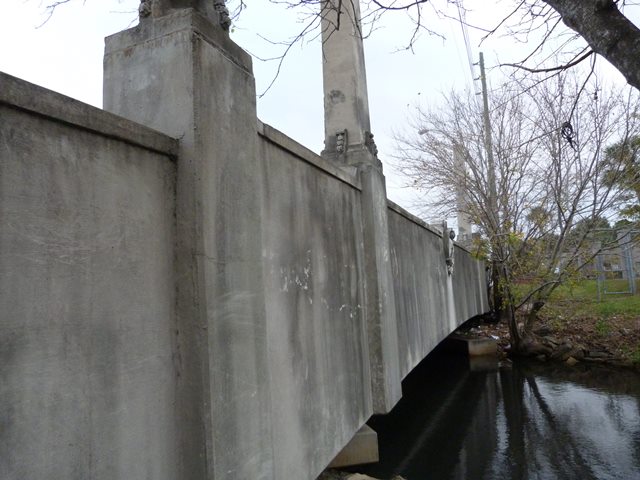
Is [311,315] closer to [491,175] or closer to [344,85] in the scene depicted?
[344,85]

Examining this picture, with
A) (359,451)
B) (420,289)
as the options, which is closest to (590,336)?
(420,289)

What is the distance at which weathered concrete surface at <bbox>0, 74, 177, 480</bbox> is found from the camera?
67.2 inches

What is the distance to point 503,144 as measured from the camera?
1409cm

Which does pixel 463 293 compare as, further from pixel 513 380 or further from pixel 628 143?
pixel 628 143

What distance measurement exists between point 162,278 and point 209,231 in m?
0.31

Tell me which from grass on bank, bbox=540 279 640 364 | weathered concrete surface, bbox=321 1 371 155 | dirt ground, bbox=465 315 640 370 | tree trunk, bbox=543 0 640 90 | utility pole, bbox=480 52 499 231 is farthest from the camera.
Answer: utility pole, bbox=480 52 499 231

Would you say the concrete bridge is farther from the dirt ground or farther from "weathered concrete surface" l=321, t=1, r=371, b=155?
the dirt ground

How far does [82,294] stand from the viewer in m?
1.93

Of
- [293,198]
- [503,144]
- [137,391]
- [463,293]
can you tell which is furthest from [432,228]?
[137,391]

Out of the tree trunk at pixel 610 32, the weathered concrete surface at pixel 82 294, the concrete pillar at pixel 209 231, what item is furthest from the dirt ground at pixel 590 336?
the weathered concrete surface at pixel 82 294

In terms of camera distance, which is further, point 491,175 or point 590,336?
point 590,336

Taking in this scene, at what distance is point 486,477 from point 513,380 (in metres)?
5.94

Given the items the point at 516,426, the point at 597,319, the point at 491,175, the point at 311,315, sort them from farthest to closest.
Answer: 1. the point at 597,319
2. the point at 491,175
3. the point at 516,426
4. the point at 311,315

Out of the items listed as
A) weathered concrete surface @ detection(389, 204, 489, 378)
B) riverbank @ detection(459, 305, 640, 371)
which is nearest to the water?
riverbank @ detection(459, 305, 640, 371)
